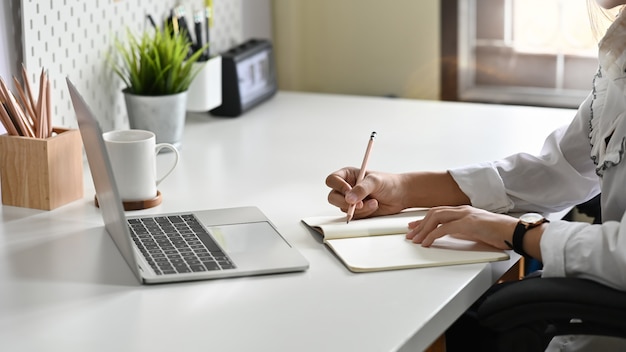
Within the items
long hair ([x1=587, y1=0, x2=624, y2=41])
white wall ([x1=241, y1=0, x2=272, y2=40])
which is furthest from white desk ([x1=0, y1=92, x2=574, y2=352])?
white wall ([x1=241, y1=0, x2=272, y2=40])

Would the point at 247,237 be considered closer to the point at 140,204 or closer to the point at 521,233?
the point at 140,204

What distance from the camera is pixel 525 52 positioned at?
2.59 m

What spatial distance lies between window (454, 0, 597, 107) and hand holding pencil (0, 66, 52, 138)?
1.37 metres

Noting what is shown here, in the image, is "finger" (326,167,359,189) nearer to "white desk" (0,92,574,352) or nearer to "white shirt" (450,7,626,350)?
"white desk" (0,92,574,352)

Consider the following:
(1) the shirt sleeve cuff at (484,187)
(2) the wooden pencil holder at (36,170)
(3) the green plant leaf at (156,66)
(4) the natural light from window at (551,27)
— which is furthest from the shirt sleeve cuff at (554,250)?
(4) the natural light from window at (551,27)

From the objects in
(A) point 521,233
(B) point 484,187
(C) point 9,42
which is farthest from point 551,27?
A: (C) point 9,42

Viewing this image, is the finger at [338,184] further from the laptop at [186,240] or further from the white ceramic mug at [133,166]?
the white ceramic mug at [133,166]

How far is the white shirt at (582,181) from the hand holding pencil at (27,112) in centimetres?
A: 69

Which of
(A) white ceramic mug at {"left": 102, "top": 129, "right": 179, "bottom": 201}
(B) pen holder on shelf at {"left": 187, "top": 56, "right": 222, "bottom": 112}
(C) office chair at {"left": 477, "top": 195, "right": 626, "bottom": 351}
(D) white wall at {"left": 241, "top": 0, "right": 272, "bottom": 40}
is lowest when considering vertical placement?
(C) office chair at {"left": 477, "top": 195, "right": 626, "bottom": 351}

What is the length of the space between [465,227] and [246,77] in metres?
1.01

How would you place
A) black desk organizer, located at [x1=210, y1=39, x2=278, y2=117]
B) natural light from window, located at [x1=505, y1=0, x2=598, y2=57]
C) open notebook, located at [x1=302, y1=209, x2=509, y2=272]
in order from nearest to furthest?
open notebook, located at [x1=302, y1=209, x2=509, y2=272] < black desk organizer, located at [x1=210, y1=39, x2=278, y2=117] < natural light from window, located at [x1=505, y1=0, x2=598, y2=57]

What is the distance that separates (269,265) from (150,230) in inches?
9.3

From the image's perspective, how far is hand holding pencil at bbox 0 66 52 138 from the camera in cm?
152

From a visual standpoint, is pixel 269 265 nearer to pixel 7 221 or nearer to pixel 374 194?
pixel 374 194
